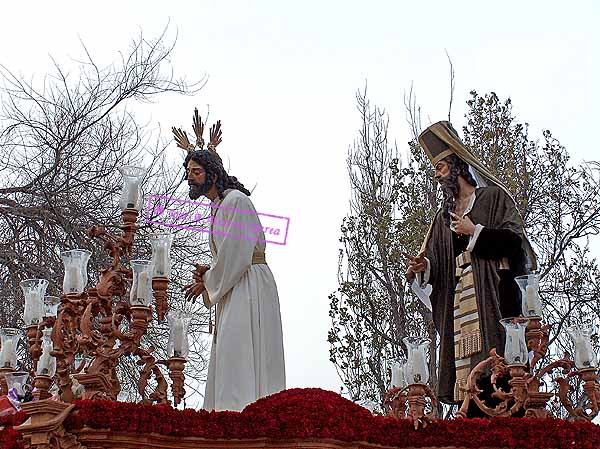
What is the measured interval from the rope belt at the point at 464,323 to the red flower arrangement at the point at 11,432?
355 cm

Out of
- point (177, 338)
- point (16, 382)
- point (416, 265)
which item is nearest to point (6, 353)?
point (16, 382)

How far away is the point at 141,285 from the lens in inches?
230

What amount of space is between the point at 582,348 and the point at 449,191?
2.25 meters

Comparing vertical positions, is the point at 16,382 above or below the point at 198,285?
below

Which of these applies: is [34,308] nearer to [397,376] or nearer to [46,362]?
[46,362]

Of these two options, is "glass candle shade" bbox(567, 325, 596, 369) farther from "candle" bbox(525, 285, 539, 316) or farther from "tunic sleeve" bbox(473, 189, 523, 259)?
"tunic sleeve" bbox(473, 189, 523, 259)

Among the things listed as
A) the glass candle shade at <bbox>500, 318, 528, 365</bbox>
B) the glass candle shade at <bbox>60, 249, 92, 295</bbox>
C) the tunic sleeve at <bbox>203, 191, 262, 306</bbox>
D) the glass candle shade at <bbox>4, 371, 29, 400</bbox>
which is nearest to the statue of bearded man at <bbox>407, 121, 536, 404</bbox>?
the glass candle shade at <bbox>500, 318, 528, 365</bbox>

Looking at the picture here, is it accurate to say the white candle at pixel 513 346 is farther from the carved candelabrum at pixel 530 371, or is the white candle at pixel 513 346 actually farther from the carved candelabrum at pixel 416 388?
the carved candelabrum at pixel 416 388

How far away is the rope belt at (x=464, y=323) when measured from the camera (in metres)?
7.38

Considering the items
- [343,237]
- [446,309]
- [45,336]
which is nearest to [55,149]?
[45,336]

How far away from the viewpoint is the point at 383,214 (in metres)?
17.9

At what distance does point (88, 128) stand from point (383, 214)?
7.85 m

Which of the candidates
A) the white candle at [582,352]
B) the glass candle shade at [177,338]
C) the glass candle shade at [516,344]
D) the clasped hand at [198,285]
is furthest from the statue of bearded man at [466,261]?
the glass candle shade at [177,338]

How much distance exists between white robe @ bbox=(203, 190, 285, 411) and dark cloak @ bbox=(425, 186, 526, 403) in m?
1.77
